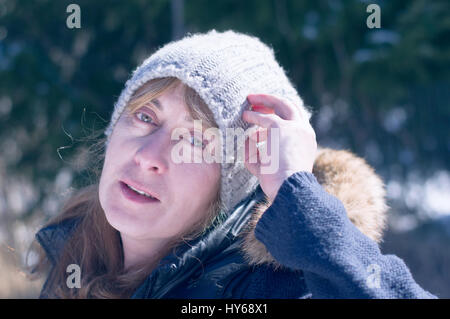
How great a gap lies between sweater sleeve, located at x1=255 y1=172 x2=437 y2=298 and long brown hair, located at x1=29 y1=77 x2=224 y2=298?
0.43 m

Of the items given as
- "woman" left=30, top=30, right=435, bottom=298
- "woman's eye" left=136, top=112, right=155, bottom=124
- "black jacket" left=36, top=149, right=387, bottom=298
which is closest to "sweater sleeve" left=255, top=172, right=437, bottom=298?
"woman" left=30, top=30, right=435, bottom=298

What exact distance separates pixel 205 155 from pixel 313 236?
556mm

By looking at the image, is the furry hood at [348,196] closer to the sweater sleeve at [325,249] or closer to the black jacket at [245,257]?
the black jacket at [245,257]

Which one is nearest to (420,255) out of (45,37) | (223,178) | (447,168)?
(447,168)

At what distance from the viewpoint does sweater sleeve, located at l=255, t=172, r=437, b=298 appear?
49.6 inches

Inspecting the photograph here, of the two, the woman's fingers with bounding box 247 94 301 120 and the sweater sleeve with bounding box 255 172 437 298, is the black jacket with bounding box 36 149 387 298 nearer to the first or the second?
the sweater sleeve with bounding box 255 172 437 298

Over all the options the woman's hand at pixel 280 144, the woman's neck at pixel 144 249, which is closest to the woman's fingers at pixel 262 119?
the woman's hand at pixel 280 144

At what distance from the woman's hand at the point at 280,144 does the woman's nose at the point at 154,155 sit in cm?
30

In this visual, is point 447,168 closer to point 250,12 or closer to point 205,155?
point 250,12

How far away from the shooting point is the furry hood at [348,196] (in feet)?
5.23

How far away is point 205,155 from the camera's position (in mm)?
1699

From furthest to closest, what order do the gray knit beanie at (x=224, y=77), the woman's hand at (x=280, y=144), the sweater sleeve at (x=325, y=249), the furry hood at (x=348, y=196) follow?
1. the gray knit beanie at (x=224, y=77)
2. the furry hood at (x=348, y=196)
3. the woman's hand at (x=280, y=144)
4. the sweater sleeve at (x=325, y=249)

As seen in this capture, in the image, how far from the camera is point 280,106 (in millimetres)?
1657

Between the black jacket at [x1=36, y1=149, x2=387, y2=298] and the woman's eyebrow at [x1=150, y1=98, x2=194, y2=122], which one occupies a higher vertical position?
the woman's eyebrow at [x1=150, y1=98, x2=194, y2=122]
